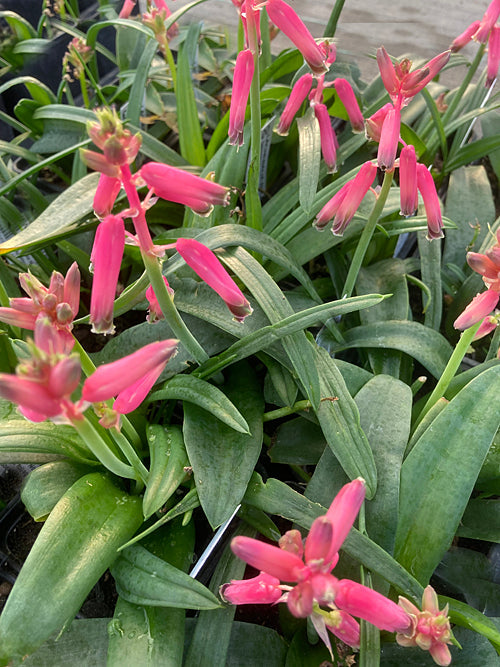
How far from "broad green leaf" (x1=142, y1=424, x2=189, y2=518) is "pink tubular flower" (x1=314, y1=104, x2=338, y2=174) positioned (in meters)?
0.46

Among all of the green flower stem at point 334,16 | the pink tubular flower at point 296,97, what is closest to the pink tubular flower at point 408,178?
the pink tubular flower at point 296,97

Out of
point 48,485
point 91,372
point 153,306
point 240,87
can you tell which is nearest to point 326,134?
point 240,87

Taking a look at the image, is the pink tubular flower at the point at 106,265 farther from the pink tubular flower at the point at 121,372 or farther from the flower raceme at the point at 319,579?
the flower raceme at the point at 319,579

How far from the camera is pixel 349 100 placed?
0.84 metres

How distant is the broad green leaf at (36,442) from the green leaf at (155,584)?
0.14m

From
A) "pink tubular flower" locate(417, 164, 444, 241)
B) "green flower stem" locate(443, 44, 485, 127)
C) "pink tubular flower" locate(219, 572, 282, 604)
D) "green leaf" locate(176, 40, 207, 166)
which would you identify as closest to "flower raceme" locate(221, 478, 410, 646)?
"pink tubular flower" locate(219, 572, 282, 604)

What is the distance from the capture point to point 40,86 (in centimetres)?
117

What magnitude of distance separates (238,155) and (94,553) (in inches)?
25.3

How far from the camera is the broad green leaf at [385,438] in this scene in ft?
2.27

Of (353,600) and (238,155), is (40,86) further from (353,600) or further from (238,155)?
(353,600)

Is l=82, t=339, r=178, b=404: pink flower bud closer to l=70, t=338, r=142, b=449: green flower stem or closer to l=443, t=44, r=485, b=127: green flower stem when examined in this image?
l=70, t=338, r=142, b=449: green flower stem

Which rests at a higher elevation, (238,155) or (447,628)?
(238,155)

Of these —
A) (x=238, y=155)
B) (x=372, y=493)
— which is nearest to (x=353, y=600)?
(x=372, y=493)

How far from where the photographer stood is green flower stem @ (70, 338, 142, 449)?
588 mm
